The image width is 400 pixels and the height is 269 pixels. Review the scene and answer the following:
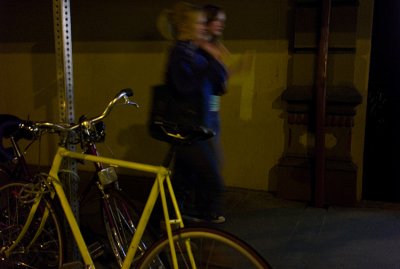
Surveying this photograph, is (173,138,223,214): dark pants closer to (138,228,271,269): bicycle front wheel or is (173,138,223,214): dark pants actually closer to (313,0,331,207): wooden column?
(138,228,271,269): bicycle front wheel

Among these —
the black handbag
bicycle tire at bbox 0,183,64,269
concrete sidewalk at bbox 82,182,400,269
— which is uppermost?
the black handbag

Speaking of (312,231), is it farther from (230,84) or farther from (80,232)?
(80,232)

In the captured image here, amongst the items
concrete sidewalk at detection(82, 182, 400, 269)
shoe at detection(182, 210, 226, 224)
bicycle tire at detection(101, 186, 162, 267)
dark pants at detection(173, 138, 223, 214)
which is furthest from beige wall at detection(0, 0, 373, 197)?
bicycle tire at detection(101, 186, 162, 267)

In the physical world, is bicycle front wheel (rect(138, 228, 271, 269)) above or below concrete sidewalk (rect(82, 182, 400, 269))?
above

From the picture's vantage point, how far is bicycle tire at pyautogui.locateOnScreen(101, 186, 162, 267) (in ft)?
10.2

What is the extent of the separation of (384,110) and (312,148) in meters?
0.80

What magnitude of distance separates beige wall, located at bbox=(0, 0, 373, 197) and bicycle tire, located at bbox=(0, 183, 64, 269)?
216cm

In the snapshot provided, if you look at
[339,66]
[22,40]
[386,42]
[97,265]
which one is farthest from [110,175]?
[22,40]

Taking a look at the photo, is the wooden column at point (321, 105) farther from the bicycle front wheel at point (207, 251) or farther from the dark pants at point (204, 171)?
the bicycle front wheel at point (207, 251)

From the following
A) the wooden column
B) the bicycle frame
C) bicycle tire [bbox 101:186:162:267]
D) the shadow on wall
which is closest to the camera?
the bicycle frame

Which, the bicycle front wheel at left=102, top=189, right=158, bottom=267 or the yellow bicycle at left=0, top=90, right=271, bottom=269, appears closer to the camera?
the yellow bicycle at left=0, top=90, right=271, bottom=269

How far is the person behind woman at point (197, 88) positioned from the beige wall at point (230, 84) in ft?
4.04

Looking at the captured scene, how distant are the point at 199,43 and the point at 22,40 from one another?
396cm

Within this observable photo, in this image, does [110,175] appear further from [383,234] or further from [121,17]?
[121,17]
